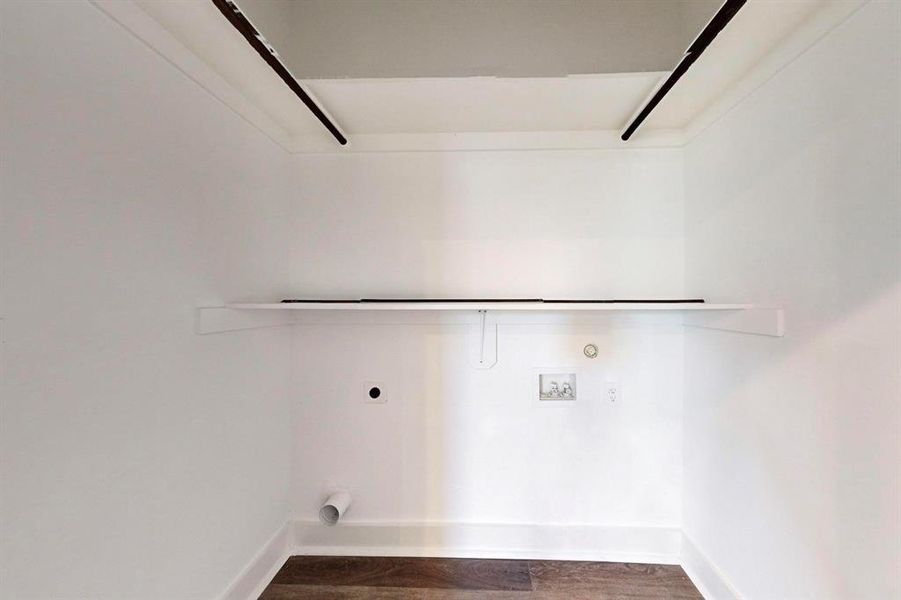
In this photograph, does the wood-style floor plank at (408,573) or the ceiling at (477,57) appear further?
the wood-style floor plank at (408,573)

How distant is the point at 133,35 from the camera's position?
88cm

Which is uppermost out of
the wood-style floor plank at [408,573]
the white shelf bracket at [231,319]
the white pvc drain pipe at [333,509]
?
the white shelf bracket at [231,319]

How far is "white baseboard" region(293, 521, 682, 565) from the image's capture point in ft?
5.00

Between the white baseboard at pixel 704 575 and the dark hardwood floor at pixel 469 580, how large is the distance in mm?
34

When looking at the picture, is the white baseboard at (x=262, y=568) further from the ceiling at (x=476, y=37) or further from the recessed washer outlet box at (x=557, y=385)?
the ceiling at (x=476, y=37)

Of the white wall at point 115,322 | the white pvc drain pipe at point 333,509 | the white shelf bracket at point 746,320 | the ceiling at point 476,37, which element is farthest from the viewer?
the white pvc drain pipe at point 333,509

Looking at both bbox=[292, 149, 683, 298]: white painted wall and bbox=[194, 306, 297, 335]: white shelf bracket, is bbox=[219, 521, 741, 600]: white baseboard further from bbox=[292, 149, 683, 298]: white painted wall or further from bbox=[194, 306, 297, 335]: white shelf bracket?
bbox=[292, 149, 683, 298]: white painted wall

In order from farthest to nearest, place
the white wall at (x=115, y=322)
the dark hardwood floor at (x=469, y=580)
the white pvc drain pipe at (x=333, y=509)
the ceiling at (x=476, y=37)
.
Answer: the white pvc drain pipe at (x=333, y=509) < the dark hardwood floor at (x=469, y=580) < the ceiling at (x=476, y=37) < the white wall at (x=115, y=322)

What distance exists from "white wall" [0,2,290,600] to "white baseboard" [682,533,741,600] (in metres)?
1.81

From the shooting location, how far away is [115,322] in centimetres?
84

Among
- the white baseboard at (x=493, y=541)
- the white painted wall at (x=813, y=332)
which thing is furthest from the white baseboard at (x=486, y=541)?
the white painted wall at (x=813, y=332)

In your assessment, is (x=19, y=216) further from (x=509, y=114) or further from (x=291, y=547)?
(x=291, y=547)

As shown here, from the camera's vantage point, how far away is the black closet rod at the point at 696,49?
0.86 metres

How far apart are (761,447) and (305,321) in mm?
1827
